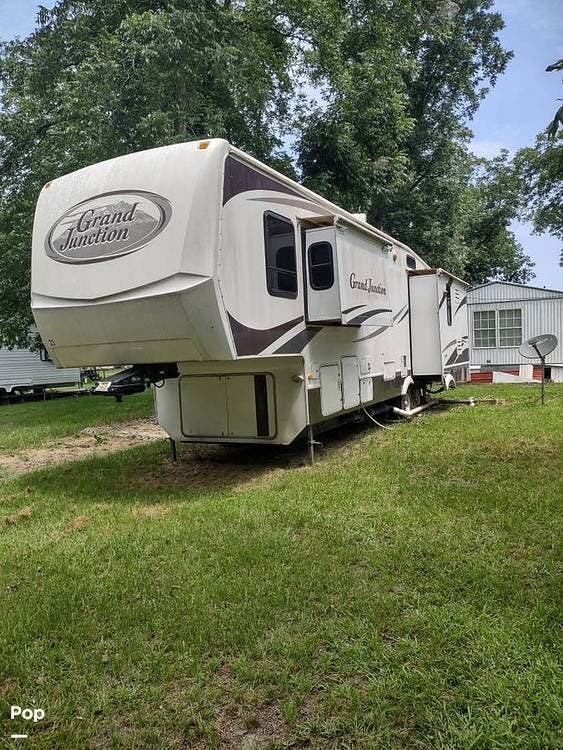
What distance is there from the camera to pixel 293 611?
3.11 metres

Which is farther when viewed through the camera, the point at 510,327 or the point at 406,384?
the point at 510,327

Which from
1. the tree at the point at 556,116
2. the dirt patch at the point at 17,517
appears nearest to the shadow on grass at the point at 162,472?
the dirt patch at the point at 17,517

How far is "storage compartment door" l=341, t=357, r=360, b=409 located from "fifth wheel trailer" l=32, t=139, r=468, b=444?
1.5 inches

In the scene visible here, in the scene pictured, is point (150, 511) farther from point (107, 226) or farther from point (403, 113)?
point (403, 113)

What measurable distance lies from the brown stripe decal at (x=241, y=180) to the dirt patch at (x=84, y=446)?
4386mm

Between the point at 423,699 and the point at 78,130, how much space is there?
11877 mm

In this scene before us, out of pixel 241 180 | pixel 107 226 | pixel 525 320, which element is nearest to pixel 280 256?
pixel 241 180

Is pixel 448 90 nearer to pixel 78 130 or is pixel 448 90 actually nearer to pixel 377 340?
pixel 78 130

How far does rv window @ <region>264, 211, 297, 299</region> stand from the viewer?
575 cm

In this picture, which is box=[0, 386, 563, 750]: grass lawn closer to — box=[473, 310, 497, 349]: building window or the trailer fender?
the trailer fender

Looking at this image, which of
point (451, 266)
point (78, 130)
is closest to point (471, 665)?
point (78, 130)

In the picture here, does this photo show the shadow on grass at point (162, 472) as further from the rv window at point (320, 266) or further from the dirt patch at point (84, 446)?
the rv window at point (320, 266)

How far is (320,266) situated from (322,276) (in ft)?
0.38

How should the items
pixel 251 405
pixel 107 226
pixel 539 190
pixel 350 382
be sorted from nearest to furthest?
pixel 107 226
pixel 251 405
pixel 350 382
pixel 539 190
